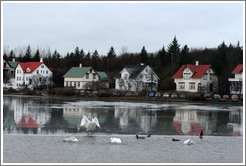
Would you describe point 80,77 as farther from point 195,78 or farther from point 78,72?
point 195,78

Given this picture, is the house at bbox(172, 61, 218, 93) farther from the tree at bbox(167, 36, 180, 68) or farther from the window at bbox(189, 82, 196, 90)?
the tree at bbox(167, 36, 180, 68)

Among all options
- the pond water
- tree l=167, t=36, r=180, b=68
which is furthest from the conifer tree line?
the pond water

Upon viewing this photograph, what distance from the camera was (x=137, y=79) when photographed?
7112 cm

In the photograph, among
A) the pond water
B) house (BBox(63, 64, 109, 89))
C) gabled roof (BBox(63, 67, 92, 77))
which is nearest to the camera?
the pond water

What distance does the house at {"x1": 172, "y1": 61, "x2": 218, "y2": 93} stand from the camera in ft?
218

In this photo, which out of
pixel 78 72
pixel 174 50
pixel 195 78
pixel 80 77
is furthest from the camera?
pixel 174 50

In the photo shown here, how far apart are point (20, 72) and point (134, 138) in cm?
7847

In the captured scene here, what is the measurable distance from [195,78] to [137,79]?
12.3m

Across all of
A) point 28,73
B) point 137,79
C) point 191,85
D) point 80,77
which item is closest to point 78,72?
point 80,77

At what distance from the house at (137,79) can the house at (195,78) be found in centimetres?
548

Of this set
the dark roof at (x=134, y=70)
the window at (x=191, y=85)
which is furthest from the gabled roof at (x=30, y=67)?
the window at (x=191, y=85)

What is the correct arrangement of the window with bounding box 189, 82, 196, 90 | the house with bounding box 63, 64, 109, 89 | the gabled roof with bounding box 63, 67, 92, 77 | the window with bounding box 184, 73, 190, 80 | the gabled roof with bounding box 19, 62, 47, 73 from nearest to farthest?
1. the window with bounding box 189, 82, 196, 90
2. the window with bounding box 184, 73, 190, 80
3. the house with bounding box 63, 64, 109, 89
4. the gabled roof with bounding box 63, 67, 92, 77
5. the gabled roof with bounding box 19, 62, 47, 73

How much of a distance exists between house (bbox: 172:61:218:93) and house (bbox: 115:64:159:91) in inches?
216

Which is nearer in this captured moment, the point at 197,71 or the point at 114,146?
the point at 114,146
